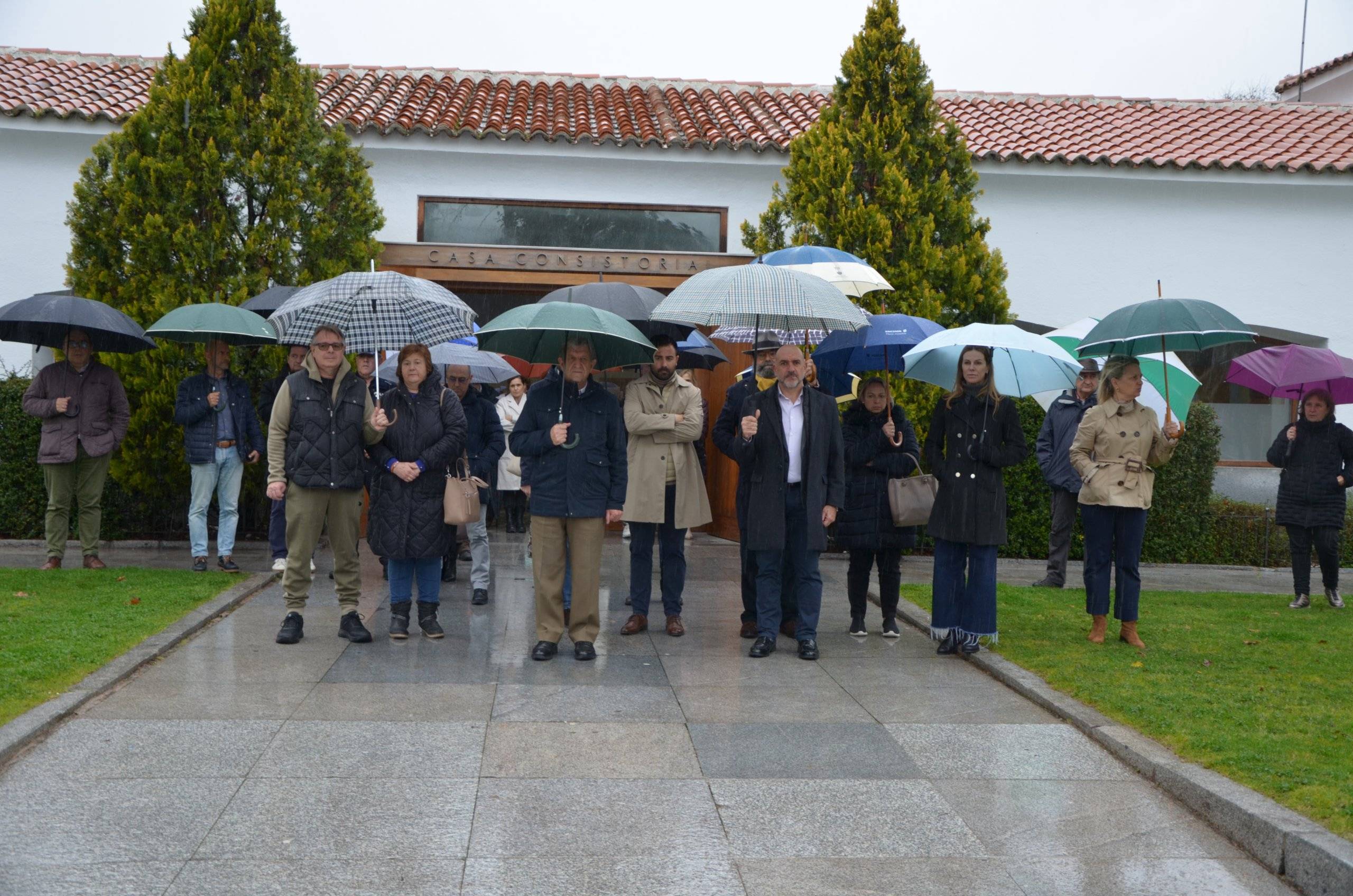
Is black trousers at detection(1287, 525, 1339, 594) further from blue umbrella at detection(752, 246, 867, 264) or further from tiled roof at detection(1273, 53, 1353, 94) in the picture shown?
tiled roof at detection(1273, 53, 1353, 94)

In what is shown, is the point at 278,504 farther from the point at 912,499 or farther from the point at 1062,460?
the point at 1062,460

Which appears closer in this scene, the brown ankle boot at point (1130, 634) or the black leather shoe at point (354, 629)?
Answer: the black leather shoe at point (354, 629)

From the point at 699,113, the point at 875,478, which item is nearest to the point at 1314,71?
the point at 699,113

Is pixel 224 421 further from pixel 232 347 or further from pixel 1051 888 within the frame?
pixel 1051 888

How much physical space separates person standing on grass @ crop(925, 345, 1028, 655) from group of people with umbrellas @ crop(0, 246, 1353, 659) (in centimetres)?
1

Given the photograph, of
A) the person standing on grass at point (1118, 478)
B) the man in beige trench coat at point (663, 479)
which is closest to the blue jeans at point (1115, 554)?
the person standing on grass at point (1118, 478)

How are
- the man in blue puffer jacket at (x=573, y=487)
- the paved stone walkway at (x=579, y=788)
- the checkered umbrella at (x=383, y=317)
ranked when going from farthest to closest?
1. the checkered umbrella at (x=383, y=317)
2. the man in blue puffer jacket at (x=573, y=487)
3. the paved stone walkway at (x=579, y=788)

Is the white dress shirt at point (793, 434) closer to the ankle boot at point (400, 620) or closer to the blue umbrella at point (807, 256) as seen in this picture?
the blue umbrella at point (807, 256)

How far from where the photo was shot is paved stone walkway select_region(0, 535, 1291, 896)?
4.12 meters

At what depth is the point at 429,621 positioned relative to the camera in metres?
8.06

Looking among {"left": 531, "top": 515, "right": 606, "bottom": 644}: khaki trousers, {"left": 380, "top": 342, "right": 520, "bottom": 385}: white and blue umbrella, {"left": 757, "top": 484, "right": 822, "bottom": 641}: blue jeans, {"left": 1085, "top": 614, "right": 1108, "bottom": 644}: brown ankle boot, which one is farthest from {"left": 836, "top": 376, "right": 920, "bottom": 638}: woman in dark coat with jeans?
{"left": 380, "top": 342, "right": 520, "bottom": 385}: white and blue umbrella

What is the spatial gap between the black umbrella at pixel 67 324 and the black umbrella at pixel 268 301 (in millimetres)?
879

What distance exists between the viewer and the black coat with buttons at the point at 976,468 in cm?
763

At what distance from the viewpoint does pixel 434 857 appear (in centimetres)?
419
